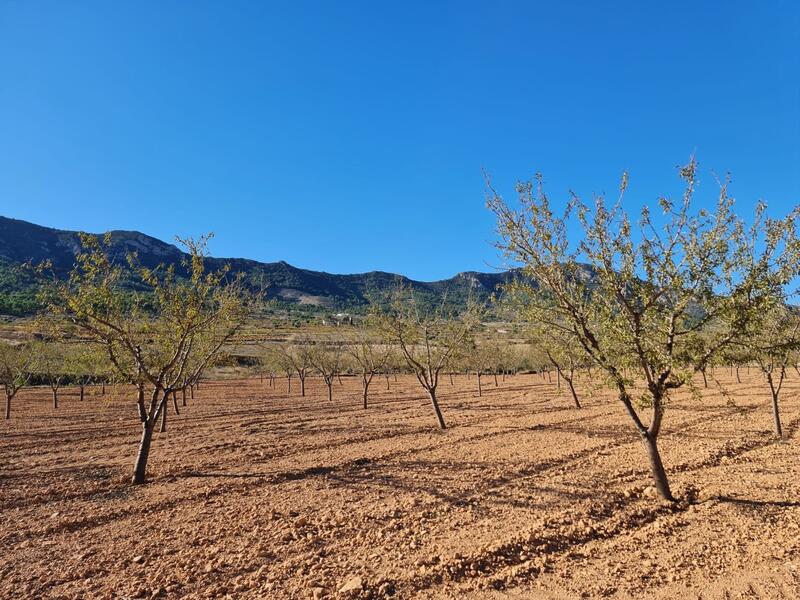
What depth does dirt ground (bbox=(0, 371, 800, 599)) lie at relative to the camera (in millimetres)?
6535

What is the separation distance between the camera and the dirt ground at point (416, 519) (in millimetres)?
6535

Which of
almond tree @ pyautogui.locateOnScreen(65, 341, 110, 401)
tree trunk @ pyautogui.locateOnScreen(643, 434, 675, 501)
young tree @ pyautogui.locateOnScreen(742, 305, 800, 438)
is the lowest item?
tree trunk @ pyautogui.locateOnScreen(643, 434, 675, 501)

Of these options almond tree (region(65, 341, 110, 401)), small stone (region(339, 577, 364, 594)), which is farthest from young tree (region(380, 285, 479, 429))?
small stone (region(339, 577, 364, 594))

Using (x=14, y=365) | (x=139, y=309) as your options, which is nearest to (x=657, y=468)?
(x=139, y=309)

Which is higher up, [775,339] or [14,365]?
[775,339]

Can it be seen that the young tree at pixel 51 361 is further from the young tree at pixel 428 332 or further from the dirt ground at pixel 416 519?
the young tree at pixel 428 332

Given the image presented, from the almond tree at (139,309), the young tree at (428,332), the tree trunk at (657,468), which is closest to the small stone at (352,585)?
the tree trunk at (657,468)

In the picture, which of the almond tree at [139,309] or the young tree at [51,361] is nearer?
the almond tree at [139,309]

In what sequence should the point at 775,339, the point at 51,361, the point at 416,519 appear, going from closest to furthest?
the point at 416,519, the point at 775,339, the point at 51,361

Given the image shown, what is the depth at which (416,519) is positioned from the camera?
9.00m

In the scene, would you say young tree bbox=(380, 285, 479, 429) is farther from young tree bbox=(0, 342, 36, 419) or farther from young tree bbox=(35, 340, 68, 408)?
young tree bbox=(35, 340, 68, 408)

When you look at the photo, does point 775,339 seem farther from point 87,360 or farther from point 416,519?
point 87,360

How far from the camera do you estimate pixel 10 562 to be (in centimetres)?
770

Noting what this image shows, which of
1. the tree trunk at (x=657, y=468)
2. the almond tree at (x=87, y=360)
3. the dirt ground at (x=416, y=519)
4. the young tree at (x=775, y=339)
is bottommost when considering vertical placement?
the dirt ground at (x=416, y=519)
